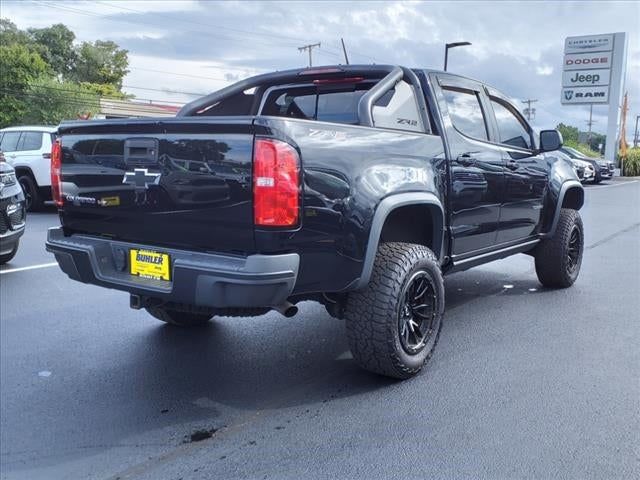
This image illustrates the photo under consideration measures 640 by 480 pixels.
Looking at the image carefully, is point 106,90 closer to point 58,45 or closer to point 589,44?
point 58,45

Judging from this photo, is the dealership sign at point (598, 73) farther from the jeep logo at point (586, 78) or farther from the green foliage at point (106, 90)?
the green foliage at point (106, 90)

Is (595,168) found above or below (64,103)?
below

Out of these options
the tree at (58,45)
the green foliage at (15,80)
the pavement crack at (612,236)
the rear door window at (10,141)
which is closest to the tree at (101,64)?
the tree at (58,45)

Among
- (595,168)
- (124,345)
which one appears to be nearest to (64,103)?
(595,168)

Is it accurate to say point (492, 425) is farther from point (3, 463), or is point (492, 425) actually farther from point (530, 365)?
point (3, 463)

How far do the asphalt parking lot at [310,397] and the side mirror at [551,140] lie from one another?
1378mm

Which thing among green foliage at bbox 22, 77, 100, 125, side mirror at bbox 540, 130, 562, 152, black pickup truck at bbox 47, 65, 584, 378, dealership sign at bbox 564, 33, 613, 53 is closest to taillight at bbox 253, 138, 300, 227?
black pickup truck at bbox 47, 65, 584, 378

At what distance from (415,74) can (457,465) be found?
2.58 metres

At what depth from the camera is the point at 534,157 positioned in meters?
5.36

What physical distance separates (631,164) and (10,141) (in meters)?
35.6

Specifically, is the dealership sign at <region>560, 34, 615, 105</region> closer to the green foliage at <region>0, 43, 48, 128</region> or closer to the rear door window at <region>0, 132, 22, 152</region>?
the rear door window at <region>0, 132, 22, 152</region>

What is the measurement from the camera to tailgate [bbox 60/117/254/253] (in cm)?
297

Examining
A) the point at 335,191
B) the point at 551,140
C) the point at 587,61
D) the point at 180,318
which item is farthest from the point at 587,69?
the point at 335,191

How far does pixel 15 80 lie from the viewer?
49.4m
